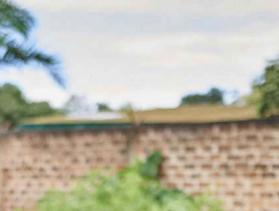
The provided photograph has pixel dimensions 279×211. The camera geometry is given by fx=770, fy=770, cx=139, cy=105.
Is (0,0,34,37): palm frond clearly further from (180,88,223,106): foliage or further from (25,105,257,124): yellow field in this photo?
(180,88,223,106): foliage

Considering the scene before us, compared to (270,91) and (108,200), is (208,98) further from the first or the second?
(108,200)

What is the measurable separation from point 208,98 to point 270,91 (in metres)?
27.1

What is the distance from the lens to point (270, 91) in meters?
15.5

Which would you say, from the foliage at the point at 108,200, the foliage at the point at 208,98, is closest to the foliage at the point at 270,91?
the foliage at the point at 108,200

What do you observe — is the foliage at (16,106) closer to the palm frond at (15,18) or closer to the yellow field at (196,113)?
the yellow field at (196,113)

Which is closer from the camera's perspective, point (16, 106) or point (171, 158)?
point (171, 158)

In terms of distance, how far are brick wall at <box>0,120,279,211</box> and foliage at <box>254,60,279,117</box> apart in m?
6.42

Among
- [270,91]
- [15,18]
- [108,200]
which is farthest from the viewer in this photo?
[270,91]

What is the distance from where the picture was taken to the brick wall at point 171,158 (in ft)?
27.7

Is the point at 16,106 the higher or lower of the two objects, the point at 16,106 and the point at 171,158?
the higher

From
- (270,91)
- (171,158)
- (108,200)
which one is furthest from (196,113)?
(108,200)

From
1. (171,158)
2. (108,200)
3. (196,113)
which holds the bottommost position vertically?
(108,200)

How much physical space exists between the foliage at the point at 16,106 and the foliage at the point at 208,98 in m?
8.94

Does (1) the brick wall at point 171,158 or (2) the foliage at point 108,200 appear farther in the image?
(1) the brick wall at point 171,158
